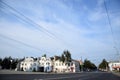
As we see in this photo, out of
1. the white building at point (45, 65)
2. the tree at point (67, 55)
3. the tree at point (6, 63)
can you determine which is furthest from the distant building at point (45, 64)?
the tree at point (6, 63)

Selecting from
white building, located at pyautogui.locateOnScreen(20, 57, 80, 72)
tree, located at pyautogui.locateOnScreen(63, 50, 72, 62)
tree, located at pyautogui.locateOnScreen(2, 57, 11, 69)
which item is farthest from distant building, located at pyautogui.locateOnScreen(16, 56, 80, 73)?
tree, located at pyautogui.locateOnScreen(2, 57, 11, 69)

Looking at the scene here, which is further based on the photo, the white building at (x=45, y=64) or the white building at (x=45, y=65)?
the white building at (x=45, y=65)

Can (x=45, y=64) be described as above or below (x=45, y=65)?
above

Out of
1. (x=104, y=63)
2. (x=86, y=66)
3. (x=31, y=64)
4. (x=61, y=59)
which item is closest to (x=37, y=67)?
(x=31, y=64)

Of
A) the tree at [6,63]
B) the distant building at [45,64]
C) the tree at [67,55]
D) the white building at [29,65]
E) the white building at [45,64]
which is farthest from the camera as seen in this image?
the tree at [6,63]

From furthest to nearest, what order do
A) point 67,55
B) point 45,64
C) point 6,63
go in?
point 6,63 → point 67,55 → point 45,64

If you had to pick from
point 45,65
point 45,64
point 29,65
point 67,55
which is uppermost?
point 67,55

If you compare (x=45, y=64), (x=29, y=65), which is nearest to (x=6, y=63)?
(x=29, y=65)

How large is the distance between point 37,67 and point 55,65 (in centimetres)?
1014

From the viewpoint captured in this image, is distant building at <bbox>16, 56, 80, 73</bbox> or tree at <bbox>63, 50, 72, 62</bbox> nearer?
distant building at <bbox>16, 56, 80, 73</bbox>

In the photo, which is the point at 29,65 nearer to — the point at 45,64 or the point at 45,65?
the point at 45,64

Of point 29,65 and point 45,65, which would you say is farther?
point 29,65

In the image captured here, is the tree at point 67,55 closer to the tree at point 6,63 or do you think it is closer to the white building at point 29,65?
the white building at point 29,65

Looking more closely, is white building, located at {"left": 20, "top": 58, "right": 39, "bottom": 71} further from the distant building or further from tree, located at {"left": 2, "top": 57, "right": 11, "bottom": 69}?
tree, located at {"left": 2, "top": 57, "right": 11, "bottom": 69}
